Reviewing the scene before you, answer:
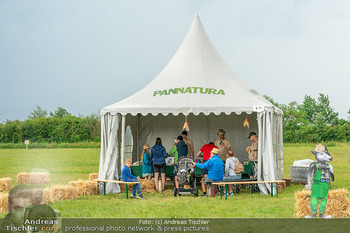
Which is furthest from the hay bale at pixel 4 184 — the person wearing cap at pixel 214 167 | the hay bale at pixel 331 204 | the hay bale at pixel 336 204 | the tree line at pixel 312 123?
the tree line at pixel 312 123

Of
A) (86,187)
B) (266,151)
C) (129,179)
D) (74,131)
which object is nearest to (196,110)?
(266,151)

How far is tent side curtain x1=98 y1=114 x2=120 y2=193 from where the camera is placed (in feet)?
41.9

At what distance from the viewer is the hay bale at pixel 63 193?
11555 millimetres

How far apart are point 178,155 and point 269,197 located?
2636mm

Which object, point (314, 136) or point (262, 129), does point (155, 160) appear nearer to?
point (262, 129)

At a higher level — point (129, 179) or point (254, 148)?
point (254, 148)

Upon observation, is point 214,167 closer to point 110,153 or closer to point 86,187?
point 110,153

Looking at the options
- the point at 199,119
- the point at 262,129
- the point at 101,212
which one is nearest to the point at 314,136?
the point at 199,119

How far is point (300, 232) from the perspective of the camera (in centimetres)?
767

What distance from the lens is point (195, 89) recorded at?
44.2ft

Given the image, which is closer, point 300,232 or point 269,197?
point 300,232

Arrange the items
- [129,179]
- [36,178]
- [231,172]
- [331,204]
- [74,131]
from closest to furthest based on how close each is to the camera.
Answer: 1. [331,204]
2. [129,179]
3. [231,172]
4. [36,178]
5. [74,131]

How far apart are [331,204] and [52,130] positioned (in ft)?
174

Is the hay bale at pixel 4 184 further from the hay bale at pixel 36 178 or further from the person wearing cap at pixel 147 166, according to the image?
the person wearing cap at pixel 147 166
